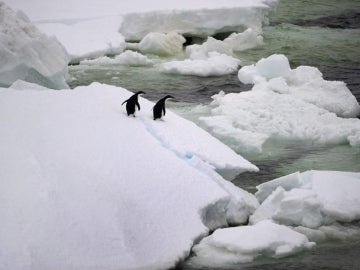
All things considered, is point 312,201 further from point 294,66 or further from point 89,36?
point 89,36

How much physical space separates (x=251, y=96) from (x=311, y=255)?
4510 millimetres

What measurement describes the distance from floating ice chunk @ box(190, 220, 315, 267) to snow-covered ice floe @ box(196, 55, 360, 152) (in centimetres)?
264

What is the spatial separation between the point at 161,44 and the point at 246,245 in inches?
315

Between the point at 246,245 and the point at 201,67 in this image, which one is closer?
the point at 246,245

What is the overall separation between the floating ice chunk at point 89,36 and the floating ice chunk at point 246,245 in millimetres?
7142

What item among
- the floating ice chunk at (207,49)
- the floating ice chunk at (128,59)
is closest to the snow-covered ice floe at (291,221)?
the floating ice chunk at (128,59)

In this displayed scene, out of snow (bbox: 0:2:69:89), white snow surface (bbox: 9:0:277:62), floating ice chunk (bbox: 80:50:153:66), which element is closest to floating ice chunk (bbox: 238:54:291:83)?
floating ice chunk (bbox: 80:50:153:66)

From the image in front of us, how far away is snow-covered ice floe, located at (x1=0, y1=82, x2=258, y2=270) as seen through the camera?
567 centimetres

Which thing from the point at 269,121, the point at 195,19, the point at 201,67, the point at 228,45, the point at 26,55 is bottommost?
the point at 228,45

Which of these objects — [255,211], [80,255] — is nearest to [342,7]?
[255,211]

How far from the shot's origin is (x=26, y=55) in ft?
31.4

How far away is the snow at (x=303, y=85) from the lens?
1044 cm

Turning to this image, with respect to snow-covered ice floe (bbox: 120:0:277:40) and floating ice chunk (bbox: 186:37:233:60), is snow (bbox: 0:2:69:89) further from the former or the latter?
snow-covered ice floe (bbox: 120:0:277:40)

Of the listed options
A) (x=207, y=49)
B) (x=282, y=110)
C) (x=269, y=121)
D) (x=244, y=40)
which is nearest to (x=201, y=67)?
(x=207, y=49)
